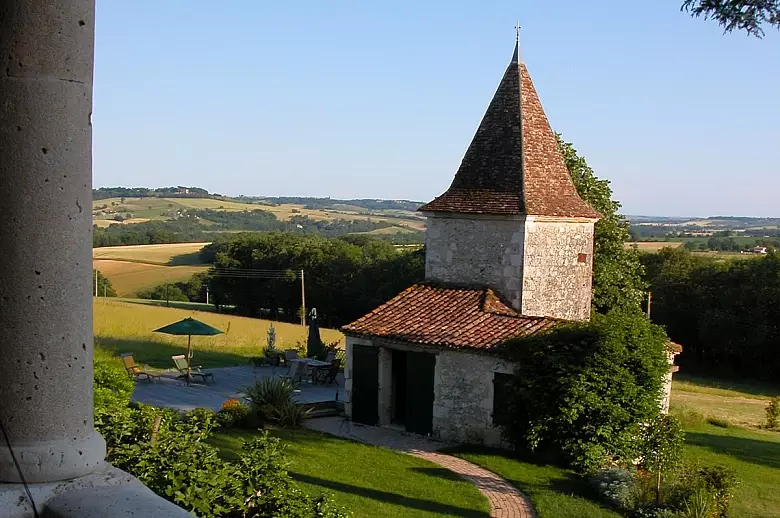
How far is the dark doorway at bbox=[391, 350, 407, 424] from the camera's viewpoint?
20.7m

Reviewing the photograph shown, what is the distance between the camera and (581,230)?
21.0 m

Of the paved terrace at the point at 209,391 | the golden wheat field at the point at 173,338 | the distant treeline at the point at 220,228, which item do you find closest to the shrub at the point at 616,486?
the paved terrace at the point at 209,391

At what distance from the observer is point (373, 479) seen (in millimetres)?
15258

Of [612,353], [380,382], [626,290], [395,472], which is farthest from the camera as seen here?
[626,290]

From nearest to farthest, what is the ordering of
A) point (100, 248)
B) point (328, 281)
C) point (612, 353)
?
point (612, 353), point (328, 281), point (100, 248)

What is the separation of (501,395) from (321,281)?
1650 inches

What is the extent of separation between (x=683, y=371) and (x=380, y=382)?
33567 millimetres

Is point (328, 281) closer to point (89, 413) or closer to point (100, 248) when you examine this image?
point (100, 248)

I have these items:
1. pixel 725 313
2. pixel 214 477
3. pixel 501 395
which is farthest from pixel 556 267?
pixel 725 313

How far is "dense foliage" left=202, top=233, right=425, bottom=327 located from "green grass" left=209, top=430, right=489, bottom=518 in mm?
34579

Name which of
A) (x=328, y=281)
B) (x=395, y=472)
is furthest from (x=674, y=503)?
(x=328, y=281)

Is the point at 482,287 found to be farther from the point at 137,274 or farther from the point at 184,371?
the point at 137,274

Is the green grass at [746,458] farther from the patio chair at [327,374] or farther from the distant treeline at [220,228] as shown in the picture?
the distant treeline at [220,228]

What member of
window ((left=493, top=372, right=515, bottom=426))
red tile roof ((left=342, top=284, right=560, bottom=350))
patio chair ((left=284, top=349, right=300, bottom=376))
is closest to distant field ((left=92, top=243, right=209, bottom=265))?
patio chair ((left=284, top=349, right=300, bottom=376))
